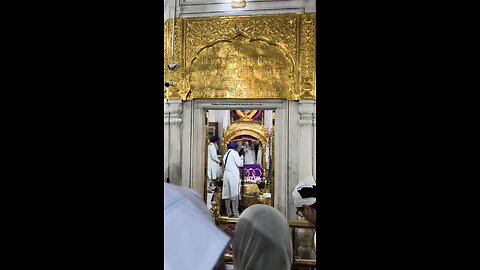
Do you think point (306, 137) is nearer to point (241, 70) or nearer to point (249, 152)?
point (241, 70)

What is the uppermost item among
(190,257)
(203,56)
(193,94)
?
(203,56)

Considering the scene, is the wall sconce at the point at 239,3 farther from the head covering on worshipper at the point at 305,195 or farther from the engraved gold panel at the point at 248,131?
the head covering on worshipper at the point at 305,195

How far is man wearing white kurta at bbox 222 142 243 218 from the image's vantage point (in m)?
6.64

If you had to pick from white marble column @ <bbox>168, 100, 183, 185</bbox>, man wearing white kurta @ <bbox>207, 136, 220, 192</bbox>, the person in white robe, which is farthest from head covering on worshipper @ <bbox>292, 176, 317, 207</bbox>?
the person in white robe

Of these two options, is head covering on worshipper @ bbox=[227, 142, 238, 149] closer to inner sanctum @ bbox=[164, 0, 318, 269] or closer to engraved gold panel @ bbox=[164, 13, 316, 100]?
inner sanctum @ bbox=[164, 0, 318, 269]

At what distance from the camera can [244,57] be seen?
530 centimetres

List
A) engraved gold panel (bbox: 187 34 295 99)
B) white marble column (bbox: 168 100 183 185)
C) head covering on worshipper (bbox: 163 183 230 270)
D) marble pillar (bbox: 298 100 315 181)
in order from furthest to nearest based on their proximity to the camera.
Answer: white marble column (bbox: 168 100 183 185) → engraved gold panel (bbox: 187 34 295 99) → marble pillar (bbox: 298 100 315 181) → head covering on worshipper (bbox: 163 183 230 270)

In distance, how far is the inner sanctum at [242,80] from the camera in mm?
5078

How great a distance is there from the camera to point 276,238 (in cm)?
192

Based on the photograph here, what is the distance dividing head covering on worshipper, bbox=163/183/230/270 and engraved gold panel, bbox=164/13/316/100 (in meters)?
4.46
